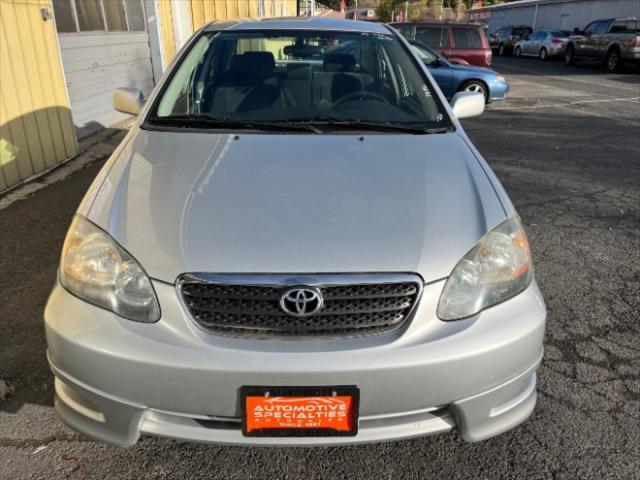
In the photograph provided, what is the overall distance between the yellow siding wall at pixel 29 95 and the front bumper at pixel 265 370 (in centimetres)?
389

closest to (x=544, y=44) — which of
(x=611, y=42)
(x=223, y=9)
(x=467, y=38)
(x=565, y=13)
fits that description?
(x=611, y=42)

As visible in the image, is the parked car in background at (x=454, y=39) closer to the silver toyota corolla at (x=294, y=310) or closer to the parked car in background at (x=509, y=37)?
the silver toyota corolla at (x=294, y=310)

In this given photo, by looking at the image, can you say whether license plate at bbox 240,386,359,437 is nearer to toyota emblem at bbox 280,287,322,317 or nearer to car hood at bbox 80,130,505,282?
toyota emblem at bbox 280,287,322,317

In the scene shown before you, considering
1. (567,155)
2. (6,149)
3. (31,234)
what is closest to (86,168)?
(6,149)

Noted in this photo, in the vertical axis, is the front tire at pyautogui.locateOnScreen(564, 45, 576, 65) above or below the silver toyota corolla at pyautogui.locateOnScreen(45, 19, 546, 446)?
below

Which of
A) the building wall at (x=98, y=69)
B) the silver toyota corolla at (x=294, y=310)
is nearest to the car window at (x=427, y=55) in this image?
the building wall at (x=98, y=69)

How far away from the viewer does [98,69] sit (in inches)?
299

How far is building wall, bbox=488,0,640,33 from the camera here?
88.6ft

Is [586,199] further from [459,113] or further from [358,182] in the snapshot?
[358,182]

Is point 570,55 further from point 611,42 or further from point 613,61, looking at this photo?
point 613,61

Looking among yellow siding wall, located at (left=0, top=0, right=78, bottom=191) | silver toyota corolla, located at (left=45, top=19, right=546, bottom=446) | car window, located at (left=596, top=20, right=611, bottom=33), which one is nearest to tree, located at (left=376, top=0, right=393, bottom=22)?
car window, located at (left=596, top=20, right=611, bottom=33)

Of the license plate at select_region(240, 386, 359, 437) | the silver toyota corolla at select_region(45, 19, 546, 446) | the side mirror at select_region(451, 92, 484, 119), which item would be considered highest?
the side mirror at select_region(451, 92, 484, 119)

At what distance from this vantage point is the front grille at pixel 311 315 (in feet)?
5.61

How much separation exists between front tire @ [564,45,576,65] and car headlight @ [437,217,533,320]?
21963 mm
